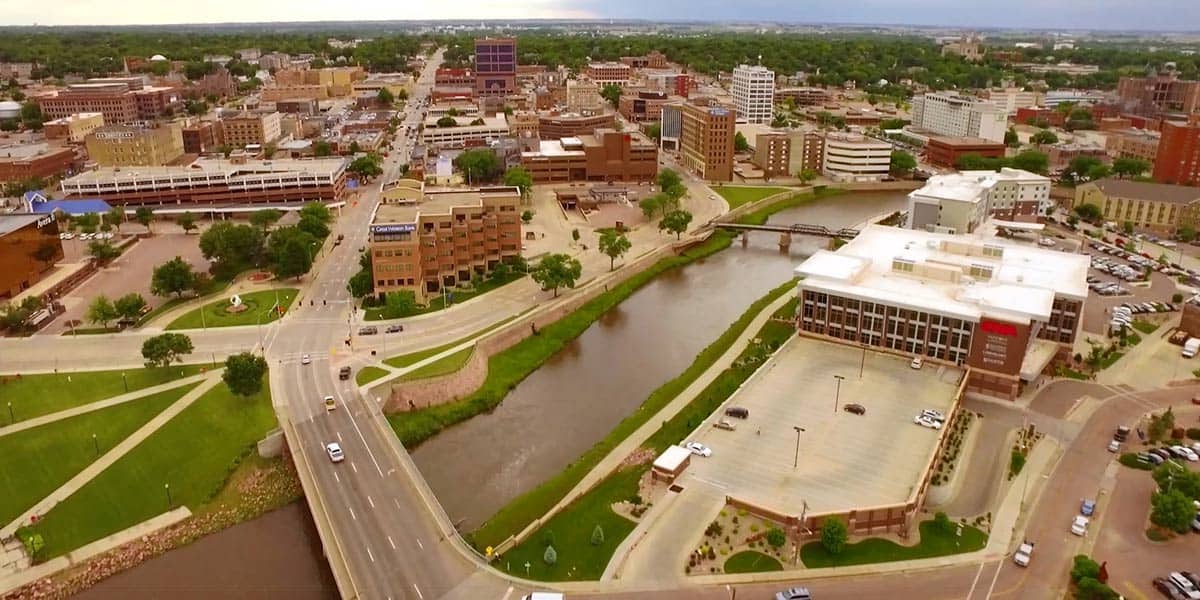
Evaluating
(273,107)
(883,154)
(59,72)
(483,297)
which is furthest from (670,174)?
(59,72)

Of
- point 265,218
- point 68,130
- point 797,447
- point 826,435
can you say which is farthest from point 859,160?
point 68,130

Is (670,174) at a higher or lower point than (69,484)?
higher

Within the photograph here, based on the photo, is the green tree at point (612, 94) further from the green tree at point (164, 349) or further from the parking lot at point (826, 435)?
the green tree at point (164, 349)

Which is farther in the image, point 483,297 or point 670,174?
point 670,174

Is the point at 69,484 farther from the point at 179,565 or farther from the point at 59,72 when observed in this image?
the point at 59,72

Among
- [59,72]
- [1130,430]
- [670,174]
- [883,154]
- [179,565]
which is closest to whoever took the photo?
[179,565]

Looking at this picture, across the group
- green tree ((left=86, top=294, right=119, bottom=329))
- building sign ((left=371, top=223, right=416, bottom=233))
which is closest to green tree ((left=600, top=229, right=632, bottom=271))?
building sign ((left=371, top=223, right=416, bottom=233))

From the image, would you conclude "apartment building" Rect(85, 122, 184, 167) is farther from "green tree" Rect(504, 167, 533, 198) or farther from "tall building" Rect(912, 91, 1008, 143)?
"tall building" Rect(912, 91, 1008, 143)

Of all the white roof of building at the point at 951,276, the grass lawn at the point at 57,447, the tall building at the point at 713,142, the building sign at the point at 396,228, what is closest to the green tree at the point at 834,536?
the white roof of building at the point at 951,276
